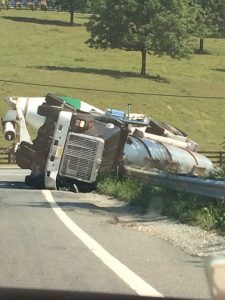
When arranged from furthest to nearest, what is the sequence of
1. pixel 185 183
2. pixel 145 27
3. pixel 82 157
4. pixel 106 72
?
pixel 145 27
pixel 106 72
pixel 82 157
pixel 185 183

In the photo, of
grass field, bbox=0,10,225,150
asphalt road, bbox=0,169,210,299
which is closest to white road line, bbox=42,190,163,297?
asphalt road, bbox=0,169,210,299

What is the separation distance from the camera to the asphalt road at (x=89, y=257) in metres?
7.00

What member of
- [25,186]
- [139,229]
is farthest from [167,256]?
[25,186]

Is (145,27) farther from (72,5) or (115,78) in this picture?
(72,5)

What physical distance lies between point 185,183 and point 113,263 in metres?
4.83

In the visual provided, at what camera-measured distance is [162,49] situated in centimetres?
6144

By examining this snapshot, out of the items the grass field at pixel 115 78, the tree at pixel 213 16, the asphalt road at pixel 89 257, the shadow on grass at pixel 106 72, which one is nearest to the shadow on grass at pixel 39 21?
the grass field at pixel 115 78

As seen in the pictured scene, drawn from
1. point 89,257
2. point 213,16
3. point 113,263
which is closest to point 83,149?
point 89,257

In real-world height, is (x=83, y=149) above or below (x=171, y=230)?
below

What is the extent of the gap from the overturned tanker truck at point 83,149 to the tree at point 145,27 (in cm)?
4026

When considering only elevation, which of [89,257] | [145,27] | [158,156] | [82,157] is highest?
[89,257]

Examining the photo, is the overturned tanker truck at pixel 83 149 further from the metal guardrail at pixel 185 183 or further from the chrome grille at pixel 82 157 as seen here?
the metal guardrail at pixel 185 183

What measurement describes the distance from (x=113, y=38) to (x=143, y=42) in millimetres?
3137

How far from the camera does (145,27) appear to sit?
2425 inches
